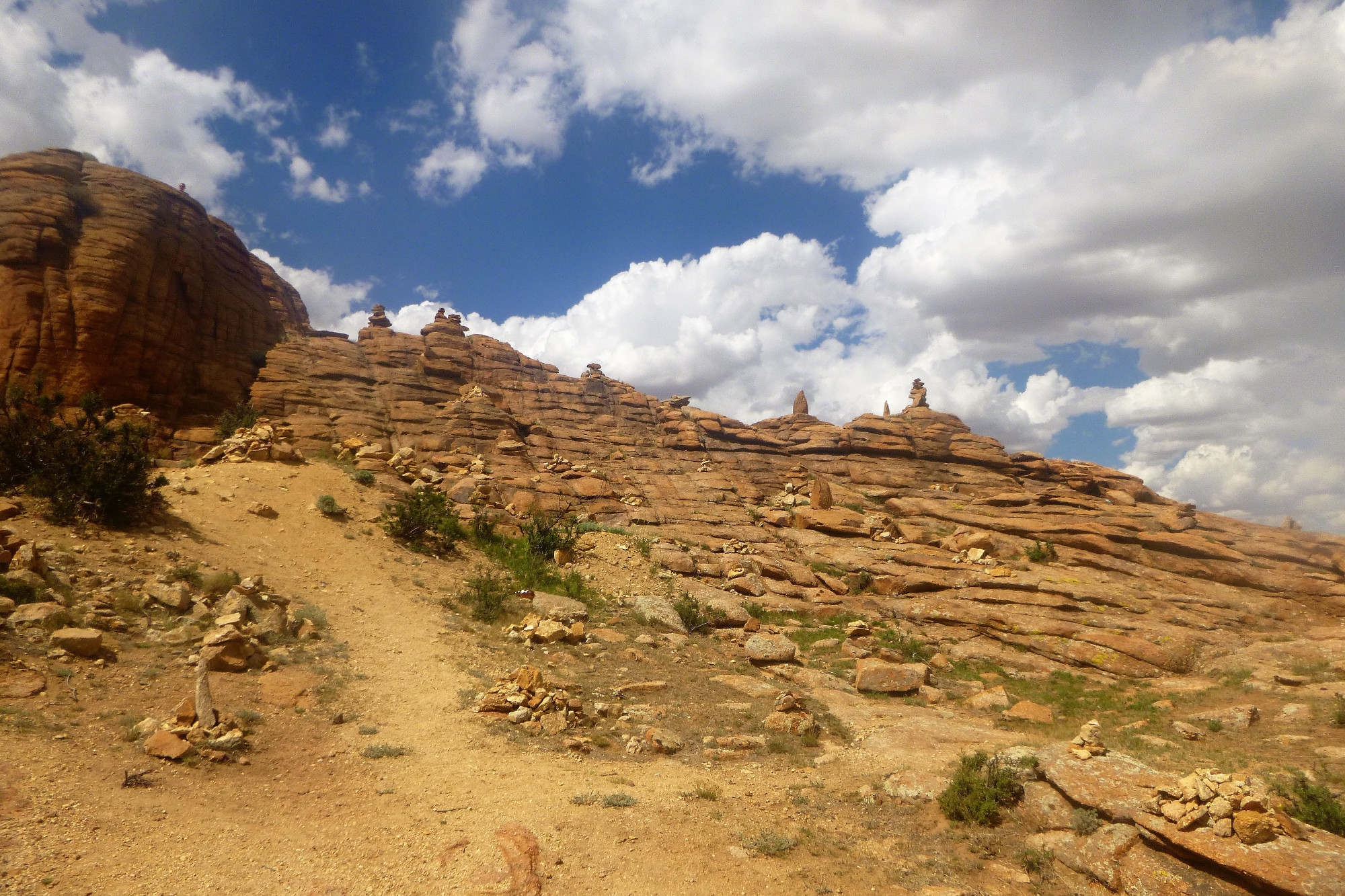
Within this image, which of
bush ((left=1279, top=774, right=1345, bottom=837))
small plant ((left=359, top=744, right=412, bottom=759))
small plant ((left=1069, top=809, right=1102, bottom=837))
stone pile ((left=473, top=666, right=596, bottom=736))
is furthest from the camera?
stone pile ((left=473, top=666, right=596, bottom=736))

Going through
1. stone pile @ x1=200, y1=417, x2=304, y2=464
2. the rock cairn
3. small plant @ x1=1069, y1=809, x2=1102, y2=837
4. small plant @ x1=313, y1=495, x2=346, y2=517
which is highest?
stone pile @ x1=200, y1=417, x2=304, y2=464

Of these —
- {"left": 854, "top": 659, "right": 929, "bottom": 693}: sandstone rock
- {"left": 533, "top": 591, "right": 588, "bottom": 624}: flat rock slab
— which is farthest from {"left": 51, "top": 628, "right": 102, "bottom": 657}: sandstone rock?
{"left": 854, "top": 659, "right": 929, "bottom": 693}: sandstone rock

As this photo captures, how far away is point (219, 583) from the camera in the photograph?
41.0ft

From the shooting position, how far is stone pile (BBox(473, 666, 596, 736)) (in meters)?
10.5

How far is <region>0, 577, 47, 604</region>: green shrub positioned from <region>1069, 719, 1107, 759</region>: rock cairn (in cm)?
1624

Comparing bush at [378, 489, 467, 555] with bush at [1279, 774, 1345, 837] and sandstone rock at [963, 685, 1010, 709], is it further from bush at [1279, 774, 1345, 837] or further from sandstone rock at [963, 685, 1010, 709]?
bush at [1279, 774, 1345, 837]

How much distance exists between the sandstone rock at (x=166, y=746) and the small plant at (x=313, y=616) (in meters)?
5.52

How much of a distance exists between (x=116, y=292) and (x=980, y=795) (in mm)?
35510

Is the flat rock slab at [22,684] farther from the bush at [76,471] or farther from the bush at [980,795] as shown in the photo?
the bush at [980,795]

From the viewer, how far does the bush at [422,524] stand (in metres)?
20.7

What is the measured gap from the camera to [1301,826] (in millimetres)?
6082

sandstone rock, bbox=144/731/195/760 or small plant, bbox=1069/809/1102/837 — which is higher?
small plant, bbox=1069/809/1102/837

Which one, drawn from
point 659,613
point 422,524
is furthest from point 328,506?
point 659,613

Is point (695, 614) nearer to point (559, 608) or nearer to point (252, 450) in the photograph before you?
point (559, 608)
